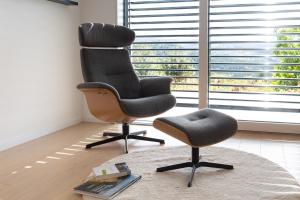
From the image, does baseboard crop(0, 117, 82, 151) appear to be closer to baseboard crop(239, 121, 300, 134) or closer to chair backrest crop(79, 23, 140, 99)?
chair backrest crop(79, 23, 140, 99)

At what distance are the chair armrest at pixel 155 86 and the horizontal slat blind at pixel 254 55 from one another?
85cm

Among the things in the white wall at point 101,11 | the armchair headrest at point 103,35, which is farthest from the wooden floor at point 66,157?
the white wall at point 101,11

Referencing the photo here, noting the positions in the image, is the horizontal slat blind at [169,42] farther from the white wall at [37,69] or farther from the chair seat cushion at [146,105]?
the chair seat cushion at [146,105]

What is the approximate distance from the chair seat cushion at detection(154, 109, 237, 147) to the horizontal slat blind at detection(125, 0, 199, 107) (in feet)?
5.36

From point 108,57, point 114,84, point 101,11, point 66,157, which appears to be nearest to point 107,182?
point 66,157

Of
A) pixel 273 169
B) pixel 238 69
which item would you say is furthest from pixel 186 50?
pixel 273 169

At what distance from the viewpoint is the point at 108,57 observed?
3268 millimetres

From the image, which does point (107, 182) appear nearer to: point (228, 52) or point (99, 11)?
point (228, 52)

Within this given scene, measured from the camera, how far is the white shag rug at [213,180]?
77.9 inches

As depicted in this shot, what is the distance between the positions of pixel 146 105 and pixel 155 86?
1.58 ft

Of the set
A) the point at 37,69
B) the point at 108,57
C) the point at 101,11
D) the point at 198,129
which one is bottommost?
the point at 198,129

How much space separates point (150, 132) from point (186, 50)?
107cm

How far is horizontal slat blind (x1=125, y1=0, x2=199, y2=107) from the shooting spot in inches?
155

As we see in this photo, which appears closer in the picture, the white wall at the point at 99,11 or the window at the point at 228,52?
the window at the point at 228,52
